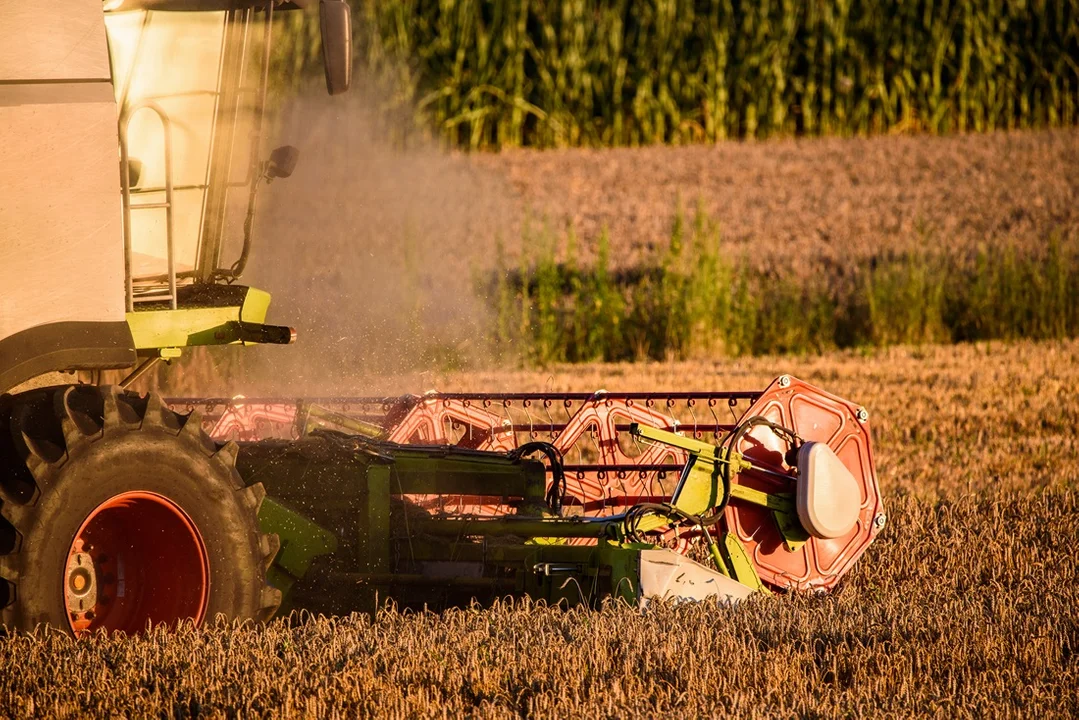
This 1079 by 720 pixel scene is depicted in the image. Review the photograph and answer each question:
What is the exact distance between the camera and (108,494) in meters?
4.19

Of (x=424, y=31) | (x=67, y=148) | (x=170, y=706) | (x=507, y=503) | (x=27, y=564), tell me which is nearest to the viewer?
(x=170, y=706)

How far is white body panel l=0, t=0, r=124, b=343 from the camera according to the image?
13.7 ft

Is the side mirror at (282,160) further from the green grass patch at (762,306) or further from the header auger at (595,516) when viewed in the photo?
the green grass patch at (762,306)

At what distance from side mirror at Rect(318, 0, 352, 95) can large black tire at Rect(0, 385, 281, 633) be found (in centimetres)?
124

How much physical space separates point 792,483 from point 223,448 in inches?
84.0

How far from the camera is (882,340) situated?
1284 centimetres

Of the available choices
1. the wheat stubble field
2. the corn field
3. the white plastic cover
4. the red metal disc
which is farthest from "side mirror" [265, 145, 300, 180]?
the corn field

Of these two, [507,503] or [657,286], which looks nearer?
[507,503]

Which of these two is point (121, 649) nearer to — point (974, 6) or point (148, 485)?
point (148, 485)

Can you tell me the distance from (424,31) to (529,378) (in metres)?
11.0

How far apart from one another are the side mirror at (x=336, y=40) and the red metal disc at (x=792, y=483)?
1.90 m

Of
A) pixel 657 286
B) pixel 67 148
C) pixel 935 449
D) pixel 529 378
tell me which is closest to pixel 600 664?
pixel 67 148

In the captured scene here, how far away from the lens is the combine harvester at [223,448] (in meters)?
4.20

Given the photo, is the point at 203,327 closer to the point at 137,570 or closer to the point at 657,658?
the point at 137,570
